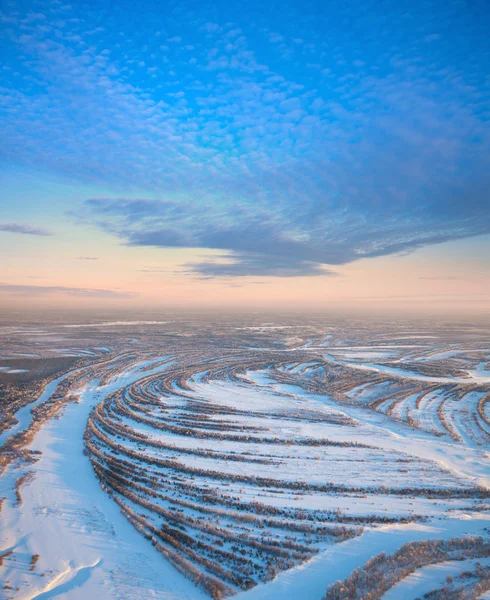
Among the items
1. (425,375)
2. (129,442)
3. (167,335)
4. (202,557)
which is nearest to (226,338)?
(167,335)

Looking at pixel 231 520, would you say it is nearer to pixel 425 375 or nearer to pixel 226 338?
pixel 425 375

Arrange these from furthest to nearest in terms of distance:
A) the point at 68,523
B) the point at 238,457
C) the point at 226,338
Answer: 1. the point at 226,338
2. the point at 238,457
3. the point at 68,523

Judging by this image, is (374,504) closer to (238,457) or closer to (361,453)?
(361,453)

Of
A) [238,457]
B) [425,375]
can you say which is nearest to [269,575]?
[238,457]

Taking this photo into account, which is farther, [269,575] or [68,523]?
[68,523]

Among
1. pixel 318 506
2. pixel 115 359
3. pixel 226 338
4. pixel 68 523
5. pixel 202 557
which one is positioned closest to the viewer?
pixel 202 557

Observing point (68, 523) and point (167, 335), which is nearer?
point (68, 523)

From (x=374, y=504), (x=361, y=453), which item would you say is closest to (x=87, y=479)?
(x=374, y=504)

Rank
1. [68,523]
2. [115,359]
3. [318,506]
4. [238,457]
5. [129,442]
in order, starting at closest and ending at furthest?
1. [68,523]
2. [318,506]
3. [238,457]
4. [129,442]
5. [115,359]

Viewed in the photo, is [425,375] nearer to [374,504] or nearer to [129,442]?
[374,504]

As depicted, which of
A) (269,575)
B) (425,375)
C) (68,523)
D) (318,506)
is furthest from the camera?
(425,375)
